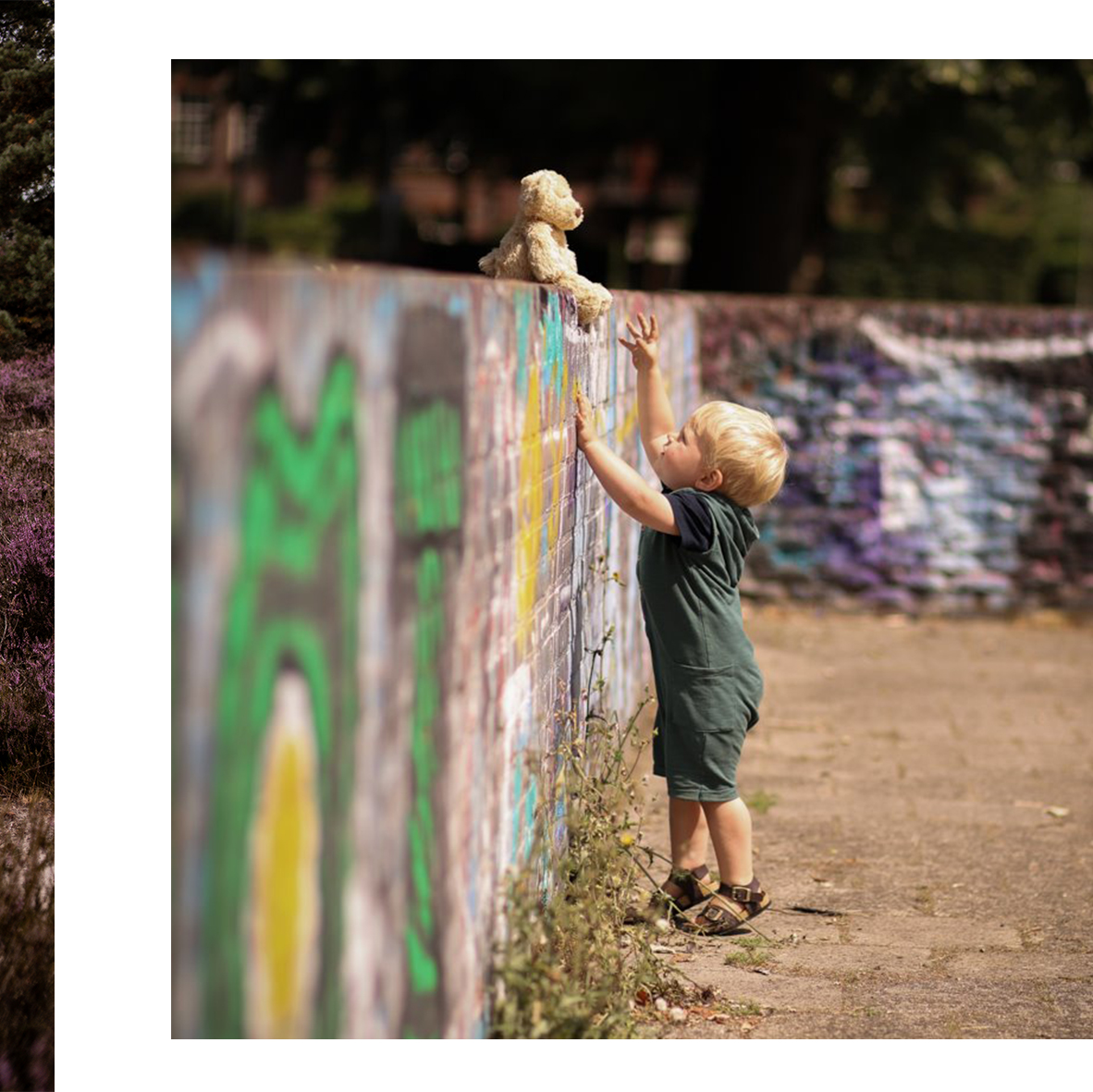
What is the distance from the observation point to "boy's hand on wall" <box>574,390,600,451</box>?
4332 millimetres

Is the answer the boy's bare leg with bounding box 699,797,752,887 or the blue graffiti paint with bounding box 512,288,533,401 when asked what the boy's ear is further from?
the blue graffiti paint with bounding box 512,288,533,401

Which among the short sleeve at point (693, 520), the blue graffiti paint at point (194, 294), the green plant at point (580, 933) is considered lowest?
the green plant at point (580, 933)

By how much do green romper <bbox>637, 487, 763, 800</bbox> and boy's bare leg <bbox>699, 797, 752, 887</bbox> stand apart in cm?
5

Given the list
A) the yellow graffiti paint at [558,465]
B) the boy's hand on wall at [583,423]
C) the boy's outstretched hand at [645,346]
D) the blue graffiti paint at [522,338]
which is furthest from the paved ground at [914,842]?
the blue graffiti paint at [522,338]

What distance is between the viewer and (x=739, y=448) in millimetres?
4465

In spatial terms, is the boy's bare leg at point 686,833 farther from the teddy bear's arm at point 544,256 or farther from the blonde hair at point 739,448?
the teddy bear's arm at point 544,256

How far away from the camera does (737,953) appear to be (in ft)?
15.6

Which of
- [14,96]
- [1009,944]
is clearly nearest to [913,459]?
[1009,944]

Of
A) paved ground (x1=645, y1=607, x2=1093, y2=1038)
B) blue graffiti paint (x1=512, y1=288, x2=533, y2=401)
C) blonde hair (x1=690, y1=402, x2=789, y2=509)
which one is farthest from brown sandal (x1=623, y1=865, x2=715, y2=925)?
blue graffiti paint (x1=512, y1=288, x2=533, y2=401)

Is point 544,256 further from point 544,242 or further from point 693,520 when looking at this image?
point 693,520

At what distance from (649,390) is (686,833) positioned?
1251mm

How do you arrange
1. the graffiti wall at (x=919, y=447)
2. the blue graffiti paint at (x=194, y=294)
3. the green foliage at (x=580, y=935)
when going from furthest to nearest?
the graffiti wall at (x=919, y=447), the green foliage at (x=580, y=935), the blue graffiti paint at (x=194, y=294)

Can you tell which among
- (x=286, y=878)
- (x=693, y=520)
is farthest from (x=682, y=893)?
(x=286, y=878)

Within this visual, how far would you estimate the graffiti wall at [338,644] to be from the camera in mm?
2367
